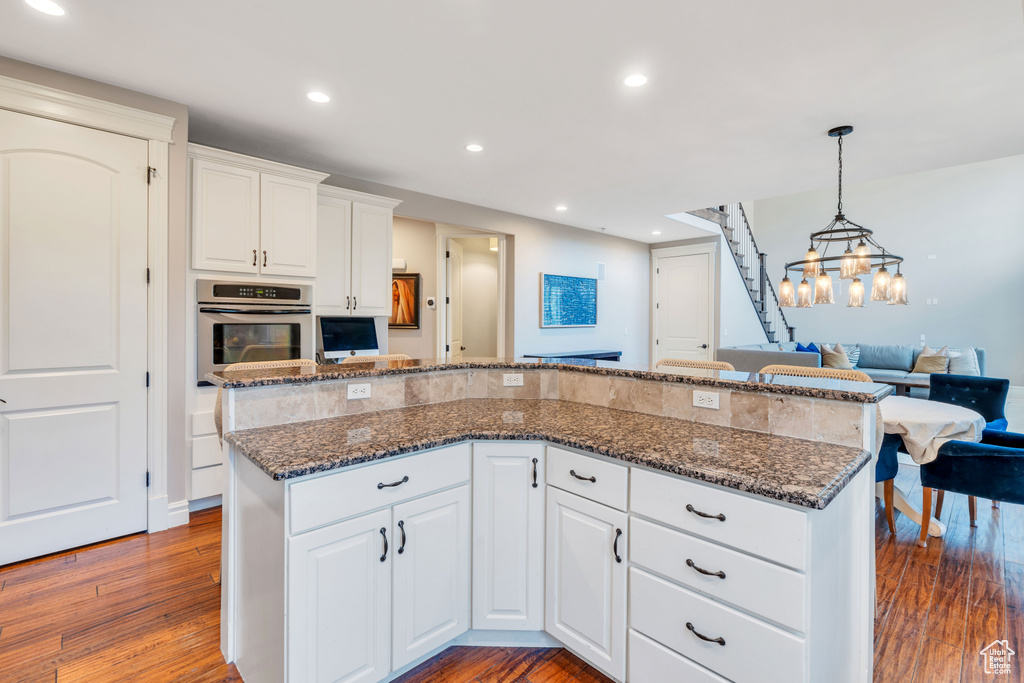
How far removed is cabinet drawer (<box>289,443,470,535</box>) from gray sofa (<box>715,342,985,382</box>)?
4.47m

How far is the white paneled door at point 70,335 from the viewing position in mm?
2254

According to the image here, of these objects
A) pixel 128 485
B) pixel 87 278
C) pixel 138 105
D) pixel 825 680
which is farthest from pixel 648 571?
pixel 138 105

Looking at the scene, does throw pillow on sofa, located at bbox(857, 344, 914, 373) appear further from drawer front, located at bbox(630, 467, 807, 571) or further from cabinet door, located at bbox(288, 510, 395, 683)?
cabinet door, located at bbox(288, 510, 395, 683)

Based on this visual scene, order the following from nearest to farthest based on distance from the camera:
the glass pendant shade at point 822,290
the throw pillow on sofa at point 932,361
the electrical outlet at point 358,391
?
the electrical outlet at point 358,391 → the glass pendant shade at point 822,290 → the throw pillow on sofa at point 932,361

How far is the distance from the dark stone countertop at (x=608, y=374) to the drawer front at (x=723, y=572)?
2.19ft

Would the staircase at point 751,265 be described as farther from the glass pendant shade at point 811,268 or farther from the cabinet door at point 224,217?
the cabinet door at point 224,217

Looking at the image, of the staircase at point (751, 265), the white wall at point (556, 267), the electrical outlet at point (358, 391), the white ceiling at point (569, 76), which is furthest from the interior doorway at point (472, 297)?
the electrical outlet at point (358, 391)

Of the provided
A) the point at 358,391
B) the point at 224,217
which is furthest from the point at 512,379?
the point at 224,217

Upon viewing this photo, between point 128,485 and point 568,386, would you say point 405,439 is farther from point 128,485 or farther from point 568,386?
point 128,485

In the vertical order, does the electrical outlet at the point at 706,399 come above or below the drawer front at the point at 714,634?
above

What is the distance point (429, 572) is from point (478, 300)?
4.61 meters

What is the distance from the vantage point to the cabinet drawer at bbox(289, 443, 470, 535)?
1290 mm

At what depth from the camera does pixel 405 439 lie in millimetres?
1564

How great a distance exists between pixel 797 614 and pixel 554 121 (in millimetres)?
2692
